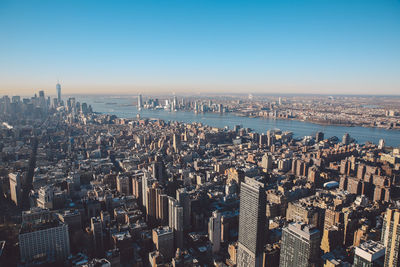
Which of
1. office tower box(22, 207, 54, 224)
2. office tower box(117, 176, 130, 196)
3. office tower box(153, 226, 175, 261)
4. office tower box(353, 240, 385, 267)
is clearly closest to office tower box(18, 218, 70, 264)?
office tower box(22, 207, 54, 224)

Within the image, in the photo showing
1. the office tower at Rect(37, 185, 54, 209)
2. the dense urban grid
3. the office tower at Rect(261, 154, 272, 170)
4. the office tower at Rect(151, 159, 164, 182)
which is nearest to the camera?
the dense urban grid

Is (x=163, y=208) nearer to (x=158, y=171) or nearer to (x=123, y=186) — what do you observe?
(x=123, y=186)

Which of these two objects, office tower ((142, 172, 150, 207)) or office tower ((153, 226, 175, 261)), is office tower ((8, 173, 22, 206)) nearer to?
office tower ((142, 172, 150, 207))

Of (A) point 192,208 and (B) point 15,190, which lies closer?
(A) point 192,208

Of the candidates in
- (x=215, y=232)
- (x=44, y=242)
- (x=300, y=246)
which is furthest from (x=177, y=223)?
(x=300, y=246)

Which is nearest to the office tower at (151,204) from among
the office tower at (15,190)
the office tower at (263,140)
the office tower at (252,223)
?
the office tower at (252,223)
